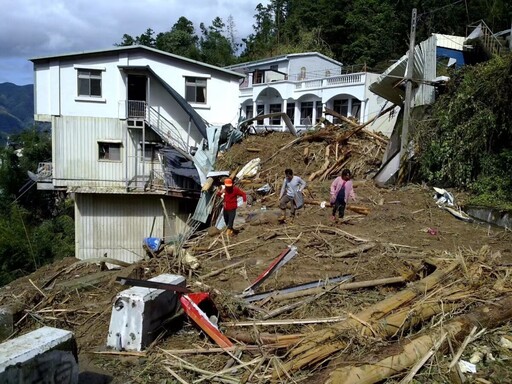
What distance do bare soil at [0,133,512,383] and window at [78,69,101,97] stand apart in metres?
11.5

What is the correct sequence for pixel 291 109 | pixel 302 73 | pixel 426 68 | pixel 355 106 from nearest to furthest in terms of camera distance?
Answer: 1. pixel 426 68
2. pixel 355 106
3. pixel 291 109
4. pixel 302 73

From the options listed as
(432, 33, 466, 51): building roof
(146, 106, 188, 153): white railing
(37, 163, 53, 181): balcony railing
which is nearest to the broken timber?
(432, 33, 466, 51): building roof

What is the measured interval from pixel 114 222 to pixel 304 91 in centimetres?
1813

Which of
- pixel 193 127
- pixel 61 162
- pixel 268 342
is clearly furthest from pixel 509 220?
pixel 61 162

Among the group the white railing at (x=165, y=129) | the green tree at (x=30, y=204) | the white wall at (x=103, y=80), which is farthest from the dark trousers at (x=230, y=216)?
the green tree at (x=30, y=204)

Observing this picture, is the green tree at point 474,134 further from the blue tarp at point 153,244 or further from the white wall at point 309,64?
the white wall at point 309,64

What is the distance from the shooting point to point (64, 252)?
24125 mm

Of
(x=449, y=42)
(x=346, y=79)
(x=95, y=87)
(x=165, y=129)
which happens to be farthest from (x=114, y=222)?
(x=346, y=79)

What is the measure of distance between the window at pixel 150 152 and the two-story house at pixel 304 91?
320 inches

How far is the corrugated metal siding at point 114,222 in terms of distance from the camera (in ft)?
64.0

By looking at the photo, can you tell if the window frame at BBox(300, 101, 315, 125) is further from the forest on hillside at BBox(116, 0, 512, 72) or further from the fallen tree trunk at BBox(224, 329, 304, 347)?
the fallen tree trunk at BBox(224, 329, 304, 347)

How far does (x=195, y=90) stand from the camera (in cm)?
2139

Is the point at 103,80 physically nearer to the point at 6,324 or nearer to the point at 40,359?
the point at 6,324

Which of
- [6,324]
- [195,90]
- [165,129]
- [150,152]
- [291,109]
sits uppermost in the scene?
[291,109]
